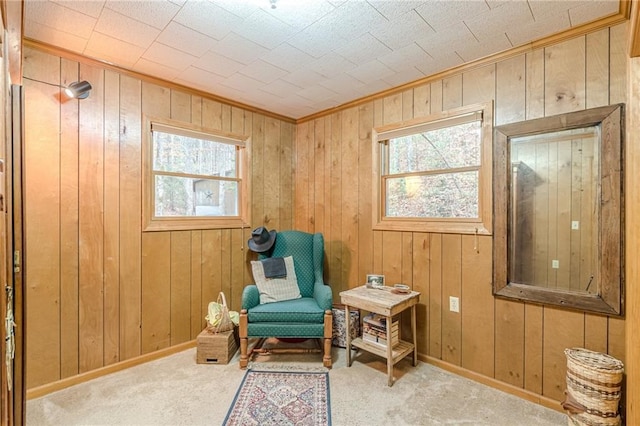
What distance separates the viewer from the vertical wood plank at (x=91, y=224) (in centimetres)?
225

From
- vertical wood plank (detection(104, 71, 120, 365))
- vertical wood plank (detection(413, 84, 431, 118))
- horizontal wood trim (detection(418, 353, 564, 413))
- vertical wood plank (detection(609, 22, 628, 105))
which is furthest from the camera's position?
vertical wood plank (detection(413, 84, 431, 118))

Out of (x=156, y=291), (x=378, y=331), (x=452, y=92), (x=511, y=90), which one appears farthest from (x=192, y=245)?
(x=511, y=90)

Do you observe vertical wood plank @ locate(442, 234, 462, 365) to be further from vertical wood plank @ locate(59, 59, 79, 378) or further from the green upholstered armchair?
vertical wood plank @ locate(59, 59, 79, 378)

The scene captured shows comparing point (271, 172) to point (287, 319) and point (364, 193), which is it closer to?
point (364, 193)

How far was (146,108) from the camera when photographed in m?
2.54

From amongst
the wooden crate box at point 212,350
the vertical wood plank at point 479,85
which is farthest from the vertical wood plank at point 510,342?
the wooden crate box at point 212,350

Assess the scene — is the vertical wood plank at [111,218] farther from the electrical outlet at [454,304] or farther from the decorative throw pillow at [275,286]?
the electrical outlet at [454,304]

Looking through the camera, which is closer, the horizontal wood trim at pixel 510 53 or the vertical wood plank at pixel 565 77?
the horizontal wood trim at pixel 510 53

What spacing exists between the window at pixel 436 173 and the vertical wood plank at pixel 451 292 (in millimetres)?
131

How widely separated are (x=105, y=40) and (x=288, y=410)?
2658 mm

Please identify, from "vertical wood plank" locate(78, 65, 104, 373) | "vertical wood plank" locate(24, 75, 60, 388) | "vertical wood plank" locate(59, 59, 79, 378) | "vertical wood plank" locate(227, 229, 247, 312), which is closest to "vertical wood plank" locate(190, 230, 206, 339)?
"vertical wood plank" locate(227, 229, 247, 312)

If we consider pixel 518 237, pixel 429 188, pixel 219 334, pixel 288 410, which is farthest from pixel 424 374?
pixel 219 334

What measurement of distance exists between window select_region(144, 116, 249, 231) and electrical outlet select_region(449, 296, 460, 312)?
81.9 inches

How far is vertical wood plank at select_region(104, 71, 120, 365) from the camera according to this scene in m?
2.35
